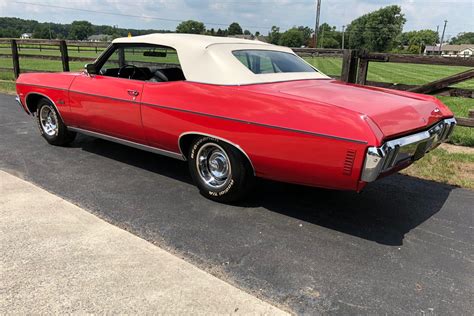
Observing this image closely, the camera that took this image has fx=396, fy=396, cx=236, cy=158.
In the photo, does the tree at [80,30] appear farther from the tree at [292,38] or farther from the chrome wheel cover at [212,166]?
the chrome wheel cover at [212,166]

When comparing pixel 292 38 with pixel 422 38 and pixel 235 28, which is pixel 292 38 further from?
pixel 422 38

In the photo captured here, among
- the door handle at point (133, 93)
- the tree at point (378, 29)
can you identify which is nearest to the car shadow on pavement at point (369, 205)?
the door handle at point (133, 93)

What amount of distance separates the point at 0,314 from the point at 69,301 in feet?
1.13

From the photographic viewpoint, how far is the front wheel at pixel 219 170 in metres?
3.44

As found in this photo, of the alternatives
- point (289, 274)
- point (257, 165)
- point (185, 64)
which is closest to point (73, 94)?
point (185, 64)

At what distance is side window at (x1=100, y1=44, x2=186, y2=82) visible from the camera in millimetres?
4051

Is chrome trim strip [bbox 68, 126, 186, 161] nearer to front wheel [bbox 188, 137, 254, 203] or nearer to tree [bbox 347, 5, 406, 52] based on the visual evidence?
front wheel [bbox 188, 137, 254, 203]

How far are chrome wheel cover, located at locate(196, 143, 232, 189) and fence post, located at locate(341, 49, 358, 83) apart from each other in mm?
3605

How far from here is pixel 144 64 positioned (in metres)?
4.52

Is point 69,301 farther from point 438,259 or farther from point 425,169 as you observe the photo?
point 425,169

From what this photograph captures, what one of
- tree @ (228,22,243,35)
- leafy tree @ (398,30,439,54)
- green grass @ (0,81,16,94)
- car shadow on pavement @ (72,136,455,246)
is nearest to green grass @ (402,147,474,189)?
car shadow on pavement @ (72,136,455,246)

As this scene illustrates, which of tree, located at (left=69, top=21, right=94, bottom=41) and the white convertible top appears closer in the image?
the white convertible top

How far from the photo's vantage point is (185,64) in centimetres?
379

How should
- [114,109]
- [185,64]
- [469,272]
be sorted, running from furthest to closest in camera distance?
[114,109] < [185,64] < [469,272]
